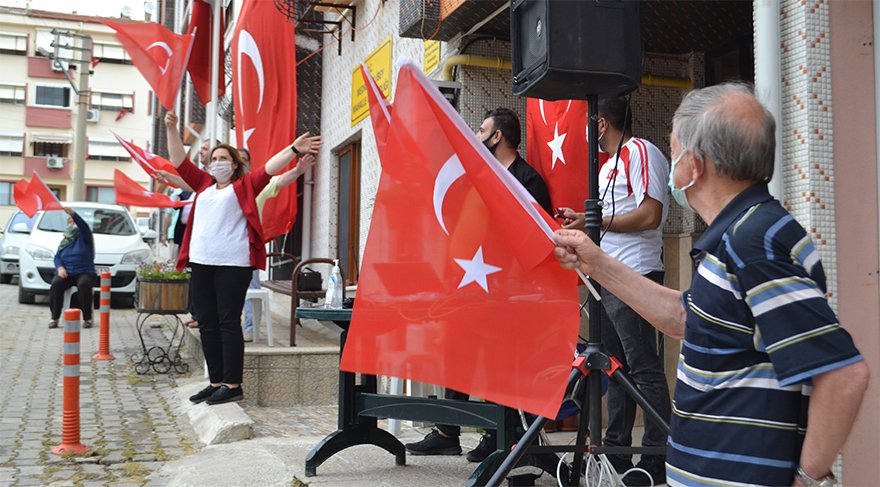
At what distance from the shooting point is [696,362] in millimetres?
1996

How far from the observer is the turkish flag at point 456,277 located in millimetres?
3164

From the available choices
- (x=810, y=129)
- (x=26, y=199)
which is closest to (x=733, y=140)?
(x=810, y=129)

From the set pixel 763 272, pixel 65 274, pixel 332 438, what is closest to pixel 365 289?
pixel 332 438

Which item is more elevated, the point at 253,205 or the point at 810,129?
the point at 810,129

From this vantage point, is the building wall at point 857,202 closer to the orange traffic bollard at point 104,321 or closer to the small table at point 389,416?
the small table at point 389,416

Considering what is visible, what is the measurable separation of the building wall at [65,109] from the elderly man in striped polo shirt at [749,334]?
175 ft

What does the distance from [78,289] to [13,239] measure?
23.0 feet

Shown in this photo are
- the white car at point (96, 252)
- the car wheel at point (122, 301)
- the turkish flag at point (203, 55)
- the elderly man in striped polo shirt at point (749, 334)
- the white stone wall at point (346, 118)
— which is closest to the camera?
the elderly man in striped polo shirt at point (749, 334)

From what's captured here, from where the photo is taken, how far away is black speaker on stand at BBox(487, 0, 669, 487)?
11.6 feet

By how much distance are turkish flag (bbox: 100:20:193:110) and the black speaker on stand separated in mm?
6400

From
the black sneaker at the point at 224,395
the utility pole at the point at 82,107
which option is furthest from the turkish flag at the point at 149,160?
the utility pole at the point at 82,107

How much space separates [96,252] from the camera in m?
15.2

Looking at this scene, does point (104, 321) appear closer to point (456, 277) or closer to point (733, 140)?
point (456, 277)

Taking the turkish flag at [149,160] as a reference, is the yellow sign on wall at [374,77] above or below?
above
